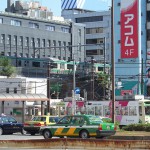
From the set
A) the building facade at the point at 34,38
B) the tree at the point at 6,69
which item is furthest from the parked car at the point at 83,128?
the building facade at the point at 34,38

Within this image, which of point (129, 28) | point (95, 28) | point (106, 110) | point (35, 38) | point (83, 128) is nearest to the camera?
point (83, 128)

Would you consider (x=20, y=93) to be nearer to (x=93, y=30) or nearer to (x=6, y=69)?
(x=6, y=69)

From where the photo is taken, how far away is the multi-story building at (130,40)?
349ft

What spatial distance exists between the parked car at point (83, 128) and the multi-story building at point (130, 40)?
69594 mm

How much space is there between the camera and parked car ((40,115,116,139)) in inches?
1369

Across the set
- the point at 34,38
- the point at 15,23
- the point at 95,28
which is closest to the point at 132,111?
the point at 15,23

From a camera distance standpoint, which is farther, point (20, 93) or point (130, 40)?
point (130, 40)

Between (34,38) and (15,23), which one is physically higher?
(15,23)

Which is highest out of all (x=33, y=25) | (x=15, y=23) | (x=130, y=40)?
(x=33, y=25)

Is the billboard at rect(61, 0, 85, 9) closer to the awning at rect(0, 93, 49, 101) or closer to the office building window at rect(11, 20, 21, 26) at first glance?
the office building window at rect(11, 20, 21, 26)

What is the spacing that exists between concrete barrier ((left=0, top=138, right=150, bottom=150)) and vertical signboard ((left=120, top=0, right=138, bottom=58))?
8222 cm

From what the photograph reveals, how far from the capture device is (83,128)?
3488 centimetres

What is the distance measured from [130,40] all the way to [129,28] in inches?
89.0

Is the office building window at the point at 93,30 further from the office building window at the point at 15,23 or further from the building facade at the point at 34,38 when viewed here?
the office building window at the point at 15,23
